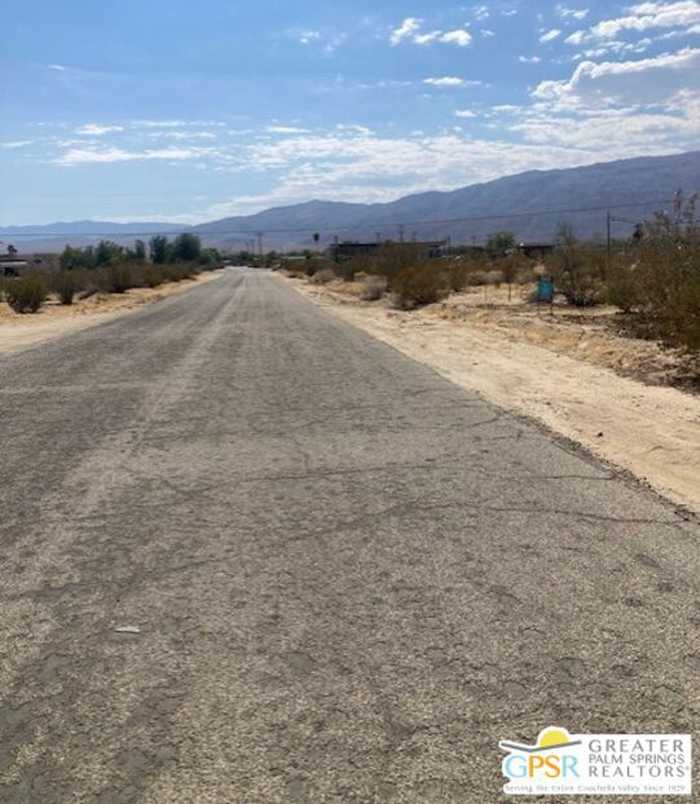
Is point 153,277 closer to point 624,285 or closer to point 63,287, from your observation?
point 63,287

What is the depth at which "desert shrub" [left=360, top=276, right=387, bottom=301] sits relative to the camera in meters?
44.7

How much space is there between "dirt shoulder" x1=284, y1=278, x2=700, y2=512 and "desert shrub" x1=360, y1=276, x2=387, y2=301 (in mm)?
17235

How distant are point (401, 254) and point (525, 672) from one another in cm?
4164

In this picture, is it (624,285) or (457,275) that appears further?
(457,275)

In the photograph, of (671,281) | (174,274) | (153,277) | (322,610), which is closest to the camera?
(322,610)

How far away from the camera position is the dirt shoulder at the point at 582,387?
8711 millimetres

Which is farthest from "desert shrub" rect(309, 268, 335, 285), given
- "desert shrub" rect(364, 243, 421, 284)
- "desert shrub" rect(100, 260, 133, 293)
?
"desert shrub" rect(364, 243, 421, 284)

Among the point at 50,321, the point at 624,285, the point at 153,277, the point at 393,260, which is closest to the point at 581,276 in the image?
the point at 624,285

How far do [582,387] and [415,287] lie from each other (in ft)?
82.0

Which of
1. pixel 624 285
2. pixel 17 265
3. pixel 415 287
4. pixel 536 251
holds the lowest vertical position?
pixel 415 287

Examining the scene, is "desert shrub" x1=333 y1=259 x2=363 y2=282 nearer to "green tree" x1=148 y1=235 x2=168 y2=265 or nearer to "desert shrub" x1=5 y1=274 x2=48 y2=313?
"desert shrub" x1=5 y1=274 x2=48 y2=313

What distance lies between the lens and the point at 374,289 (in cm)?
4497

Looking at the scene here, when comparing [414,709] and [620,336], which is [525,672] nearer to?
[414,709]

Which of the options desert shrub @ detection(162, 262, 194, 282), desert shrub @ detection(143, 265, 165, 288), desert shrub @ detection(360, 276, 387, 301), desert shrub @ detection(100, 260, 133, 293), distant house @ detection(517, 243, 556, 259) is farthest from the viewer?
desert shrub @ detection(162, 262, 194, 282)
